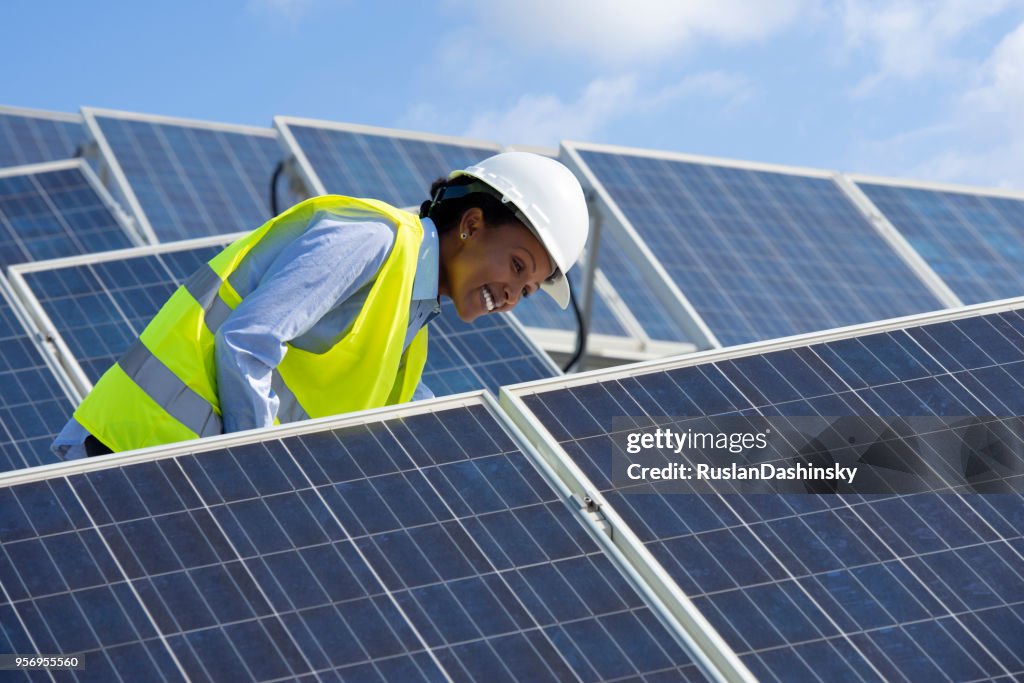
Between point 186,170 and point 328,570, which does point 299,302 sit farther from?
point 186,170

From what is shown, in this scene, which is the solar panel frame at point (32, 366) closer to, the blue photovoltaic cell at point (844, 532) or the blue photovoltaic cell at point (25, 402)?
the blue photovoltaic cell at point (25, 402)

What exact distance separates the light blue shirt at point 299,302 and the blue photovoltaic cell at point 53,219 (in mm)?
8429

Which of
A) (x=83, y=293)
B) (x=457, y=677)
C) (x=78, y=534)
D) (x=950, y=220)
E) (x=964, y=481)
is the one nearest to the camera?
(x=457, y=677)

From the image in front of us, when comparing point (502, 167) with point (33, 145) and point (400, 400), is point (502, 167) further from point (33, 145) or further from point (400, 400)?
point (33, 145)

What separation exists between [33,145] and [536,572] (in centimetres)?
1616

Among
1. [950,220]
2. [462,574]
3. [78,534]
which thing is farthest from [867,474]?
[950,220]

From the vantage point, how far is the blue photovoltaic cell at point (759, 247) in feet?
47.9

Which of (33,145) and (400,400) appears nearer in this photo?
(400,400)

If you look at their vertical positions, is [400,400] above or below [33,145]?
below

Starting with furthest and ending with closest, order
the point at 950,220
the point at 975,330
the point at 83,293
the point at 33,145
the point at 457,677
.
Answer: the point at 33,145 < the point at 950,220 < the point at 83,293 < the point at 975,330 < the point at 457,677

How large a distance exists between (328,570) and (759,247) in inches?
403

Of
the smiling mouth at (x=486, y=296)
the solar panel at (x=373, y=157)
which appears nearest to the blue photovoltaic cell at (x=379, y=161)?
the solar panel at (x=373, y=157)

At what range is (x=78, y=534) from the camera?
238 inches

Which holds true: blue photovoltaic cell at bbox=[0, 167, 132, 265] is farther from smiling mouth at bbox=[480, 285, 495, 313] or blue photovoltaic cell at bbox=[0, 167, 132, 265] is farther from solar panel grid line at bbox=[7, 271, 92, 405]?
smiling mouth at bbox=[480, 285, 495, 313]
